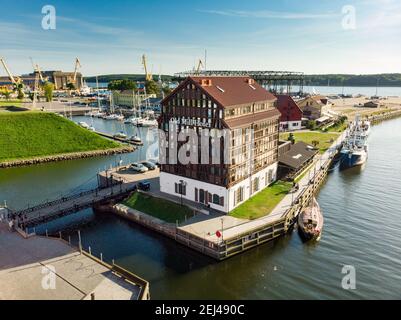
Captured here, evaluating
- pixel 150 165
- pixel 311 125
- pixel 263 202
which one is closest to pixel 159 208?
pixel 263 202

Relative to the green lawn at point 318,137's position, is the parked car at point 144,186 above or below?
below

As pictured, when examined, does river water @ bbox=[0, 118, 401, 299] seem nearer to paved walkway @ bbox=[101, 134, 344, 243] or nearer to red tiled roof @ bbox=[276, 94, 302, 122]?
paved walkway @ bbox=[101, 134, 344, 243]

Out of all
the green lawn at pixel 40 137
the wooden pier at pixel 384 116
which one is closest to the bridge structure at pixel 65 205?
the green lawn at pixel 40 137

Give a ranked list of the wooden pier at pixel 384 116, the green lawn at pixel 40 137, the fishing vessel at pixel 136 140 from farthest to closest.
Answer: the wooden pier at pixel 384 116
the fishing vessel at pixel 136 140
the green lawn at pixel 40 137

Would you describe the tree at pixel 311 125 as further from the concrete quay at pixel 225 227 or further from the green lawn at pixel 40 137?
the green lawn at pixel 40 137
